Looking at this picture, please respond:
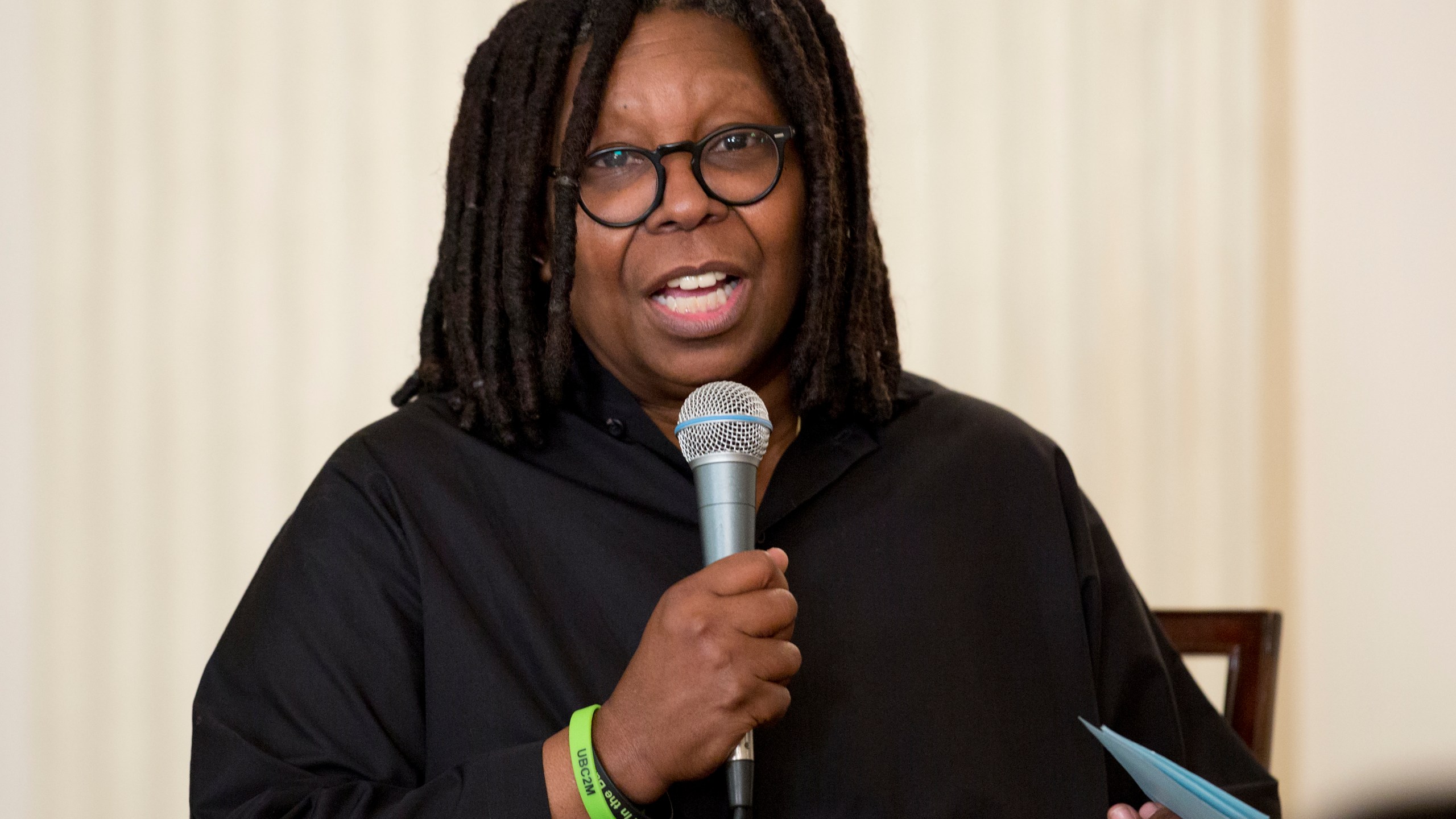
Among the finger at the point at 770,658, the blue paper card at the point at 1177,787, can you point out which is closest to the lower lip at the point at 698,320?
the finger at the point at 770,658

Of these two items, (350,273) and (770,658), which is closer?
(770,658)

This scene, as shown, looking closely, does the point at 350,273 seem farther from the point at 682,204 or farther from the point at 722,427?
the point at 722,427

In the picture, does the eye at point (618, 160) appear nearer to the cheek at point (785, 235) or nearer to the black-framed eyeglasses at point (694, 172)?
the black-framed eyeglasses at point (694, 172)

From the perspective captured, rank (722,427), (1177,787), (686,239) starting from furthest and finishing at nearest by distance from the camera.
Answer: (686,239), (722,427), (1177,787)

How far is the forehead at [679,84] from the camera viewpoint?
164 centimetres

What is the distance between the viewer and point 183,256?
2.91 metres

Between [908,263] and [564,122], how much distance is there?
1.49 meters

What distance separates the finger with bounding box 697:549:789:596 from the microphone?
37mm

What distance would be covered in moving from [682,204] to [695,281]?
10 cm

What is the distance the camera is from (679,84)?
5.40 feet

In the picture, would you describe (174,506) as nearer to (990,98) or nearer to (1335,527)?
(990,98)

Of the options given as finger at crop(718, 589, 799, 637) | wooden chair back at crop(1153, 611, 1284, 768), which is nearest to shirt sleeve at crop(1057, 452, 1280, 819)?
wooden chair back at crop(1153, 611, 1284, 768)

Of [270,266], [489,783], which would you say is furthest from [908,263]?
[489,783]

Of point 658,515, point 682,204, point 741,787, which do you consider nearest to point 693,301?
point 682,204
